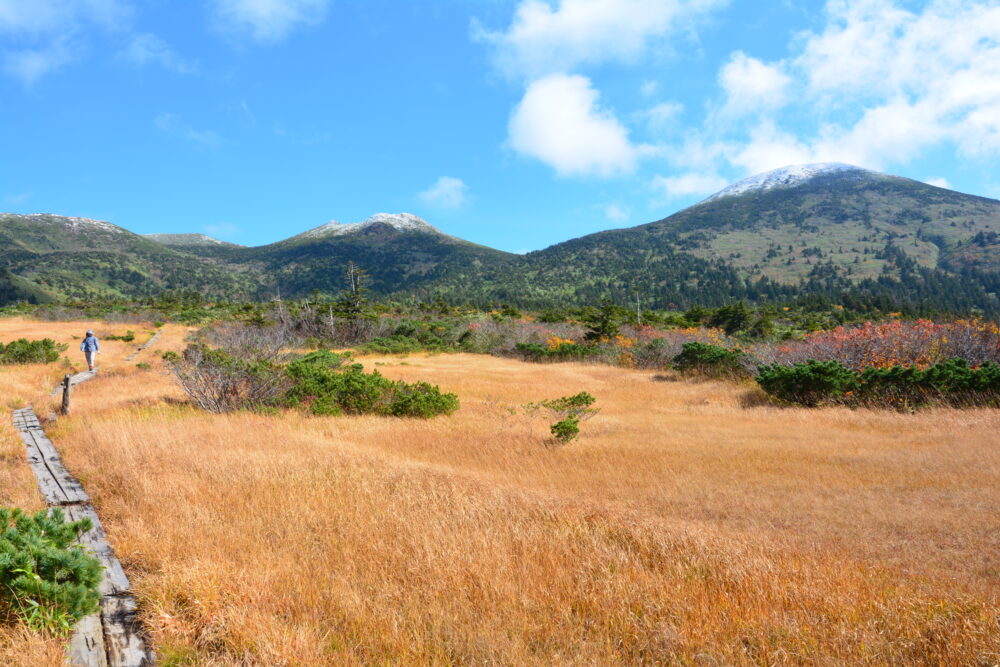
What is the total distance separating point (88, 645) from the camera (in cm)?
319

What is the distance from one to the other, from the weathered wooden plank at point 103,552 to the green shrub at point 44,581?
0.22 m

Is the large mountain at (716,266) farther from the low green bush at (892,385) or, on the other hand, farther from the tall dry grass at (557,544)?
the tall dry grass at (557,544)

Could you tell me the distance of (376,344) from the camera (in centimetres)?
3225

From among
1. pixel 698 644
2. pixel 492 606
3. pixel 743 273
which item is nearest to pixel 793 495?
pixel 698 644

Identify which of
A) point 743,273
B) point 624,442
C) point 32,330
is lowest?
point 624,442

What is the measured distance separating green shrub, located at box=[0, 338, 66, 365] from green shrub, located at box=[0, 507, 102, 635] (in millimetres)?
25201

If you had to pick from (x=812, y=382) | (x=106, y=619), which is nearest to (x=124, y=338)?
(x=106, y=619)

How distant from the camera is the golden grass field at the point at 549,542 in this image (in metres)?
3.03

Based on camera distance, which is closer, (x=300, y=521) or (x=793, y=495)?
(x=300, y=521)

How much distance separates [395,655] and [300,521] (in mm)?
2496

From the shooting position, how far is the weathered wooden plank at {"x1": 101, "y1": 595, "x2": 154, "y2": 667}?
123 inches

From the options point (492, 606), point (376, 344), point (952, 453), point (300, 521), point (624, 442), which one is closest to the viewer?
point (492, 606)

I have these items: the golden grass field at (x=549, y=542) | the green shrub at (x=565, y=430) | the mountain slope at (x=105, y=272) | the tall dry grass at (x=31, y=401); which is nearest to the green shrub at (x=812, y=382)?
the golden grass field at (x=549, y=542)

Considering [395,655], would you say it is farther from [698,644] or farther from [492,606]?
[698,644]
